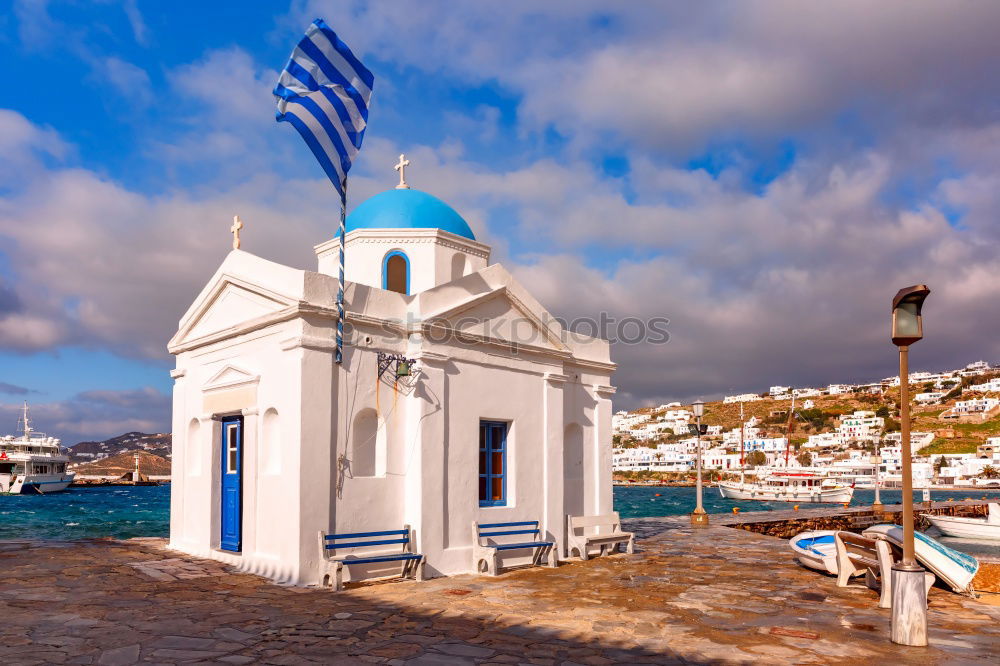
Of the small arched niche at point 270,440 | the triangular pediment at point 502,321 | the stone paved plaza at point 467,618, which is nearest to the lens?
the stone paved plaza at point 467,618

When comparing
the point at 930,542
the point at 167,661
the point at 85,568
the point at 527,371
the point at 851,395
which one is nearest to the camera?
the point at 167,661

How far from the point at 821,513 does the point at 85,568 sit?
86.4 feet

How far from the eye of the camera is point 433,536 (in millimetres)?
12086

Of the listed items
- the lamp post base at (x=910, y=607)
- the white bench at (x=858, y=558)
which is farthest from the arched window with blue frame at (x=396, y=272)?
the lamp post base at (x=910, y=607)

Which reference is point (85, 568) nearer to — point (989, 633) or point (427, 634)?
point (427, 634)

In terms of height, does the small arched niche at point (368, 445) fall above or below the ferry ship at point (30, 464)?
above

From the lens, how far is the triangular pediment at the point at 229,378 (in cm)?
1230

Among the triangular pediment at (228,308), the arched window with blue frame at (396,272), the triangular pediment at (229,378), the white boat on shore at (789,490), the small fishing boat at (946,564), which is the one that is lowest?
the white boat on shore at (789,490)

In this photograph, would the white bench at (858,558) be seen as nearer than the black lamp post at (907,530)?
No

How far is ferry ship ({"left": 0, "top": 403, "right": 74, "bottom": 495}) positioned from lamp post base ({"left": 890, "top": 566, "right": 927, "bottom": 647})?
3660 inches

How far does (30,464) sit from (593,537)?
9051 centimetres

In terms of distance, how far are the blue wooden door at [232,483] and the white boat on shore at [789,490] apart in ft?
204

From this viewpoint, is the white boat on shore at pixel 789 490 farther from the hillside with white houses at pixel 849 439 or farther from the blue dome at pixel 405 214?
the blue dome at pixel 405 214

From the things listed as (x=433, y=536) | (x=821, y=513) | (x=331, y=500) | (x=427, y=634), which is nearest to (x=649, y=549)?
(x=433, y=536)
